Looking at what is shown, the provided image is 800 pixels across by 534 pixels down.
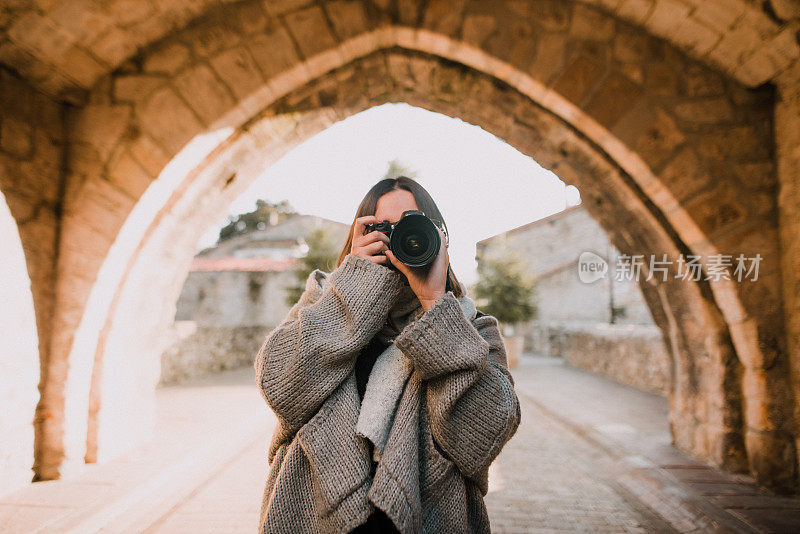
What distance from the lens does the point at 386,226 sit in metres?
1.13

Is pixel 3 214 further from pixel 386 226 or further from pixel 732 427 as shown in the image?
pixel 732 427

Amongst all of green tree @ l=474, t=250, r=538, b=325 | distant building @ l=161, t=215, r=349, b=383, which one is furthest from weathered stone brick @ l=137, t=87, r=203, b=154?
green tree @ l=474, t=250, r=538, b=325

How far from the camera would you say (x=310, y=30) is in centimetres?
263

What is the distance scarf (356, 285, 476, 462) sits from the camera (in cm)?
92

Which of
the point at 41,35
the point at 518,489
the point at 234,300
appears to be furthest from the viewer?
the point at 234,300

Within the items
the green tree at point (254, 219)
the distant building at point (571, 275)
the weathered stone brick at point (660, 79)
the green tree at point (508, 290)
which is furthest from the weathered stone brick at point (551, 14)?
the green tree at point (254, 219)

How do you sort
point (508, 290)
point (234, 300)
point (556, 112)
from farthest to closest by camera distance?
point (234, 300) < point (508, 290) < point (556, 112)

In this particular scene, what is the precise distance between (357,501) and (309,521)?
0.58 ft

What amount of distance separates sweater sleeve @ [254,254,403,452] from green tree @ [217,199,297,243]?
27.1 metres

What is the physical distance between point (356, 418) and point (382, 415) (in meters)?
0.07

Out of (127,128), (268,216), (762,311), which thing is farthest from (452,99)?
(268,216)

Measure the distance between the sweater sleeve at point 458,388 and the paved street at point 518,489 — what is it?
1798 millimetres

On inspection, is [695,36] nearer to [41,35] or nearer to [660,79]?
[660,79]

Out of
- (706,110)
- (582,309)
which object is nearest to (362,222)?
(706,110)
